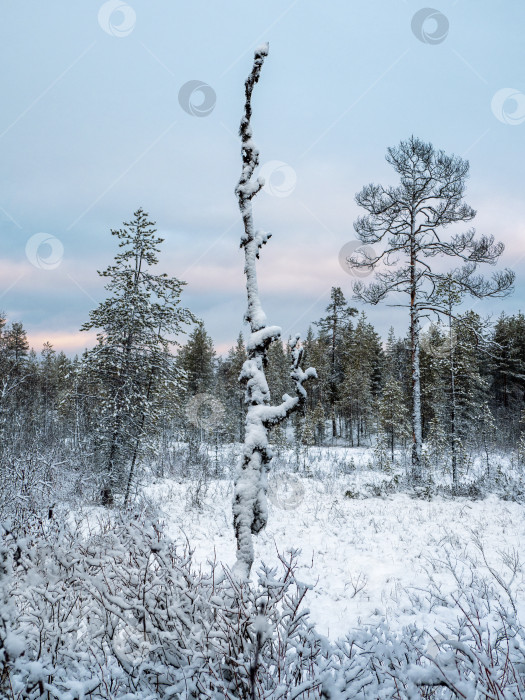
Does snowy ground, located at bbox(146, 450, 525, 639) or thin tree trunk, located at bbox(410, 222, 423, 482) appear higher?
thin tree trunk, located at bbox(410, 222, 423, 482)

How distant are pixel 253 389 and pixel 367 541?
6.77 m

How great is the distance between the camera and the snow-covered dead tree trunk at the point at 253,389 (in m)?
3.41

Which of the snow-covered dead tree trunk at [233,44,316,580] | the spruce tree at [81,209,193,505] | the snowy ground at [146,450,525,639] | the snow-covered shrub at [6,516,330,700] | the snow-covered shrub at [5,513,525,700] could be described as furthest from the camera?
the spruce tree at [81,209,193,505]

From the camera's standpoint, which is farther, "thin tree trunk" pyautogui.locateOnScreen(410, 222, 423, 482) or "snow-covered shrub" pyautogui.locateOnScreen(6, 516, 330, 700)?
"thin tree trunk" pyautogui.locateOnScreen(410, 222, 423, 482)

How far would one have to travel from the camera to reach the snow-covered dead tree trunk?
3.41 meters

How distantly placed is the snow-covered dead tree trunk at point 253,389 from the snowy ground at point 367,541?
1445 mm

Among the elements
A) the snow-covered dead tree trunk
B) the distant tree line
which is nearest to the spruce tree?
the distant tree line

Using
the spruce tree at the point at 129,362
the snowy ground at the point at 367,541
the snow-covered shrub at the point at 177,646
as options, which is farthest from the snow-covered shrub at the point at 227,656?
the spruce tree at the point at 129,362

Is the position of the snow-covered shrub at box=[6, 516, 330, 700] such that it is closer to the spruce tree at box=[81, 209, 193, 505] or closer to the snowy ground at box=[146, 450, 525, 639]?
the snowy ground at box=[146, 450, 525, 639]

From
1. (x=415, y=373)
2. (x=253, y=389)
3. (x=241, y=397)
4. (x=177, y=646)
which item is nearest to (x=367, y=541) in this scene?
(x=253, y=389)

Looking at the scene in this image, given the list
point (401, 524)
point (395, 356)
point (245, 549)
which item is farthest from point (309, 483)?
point (395, 356)

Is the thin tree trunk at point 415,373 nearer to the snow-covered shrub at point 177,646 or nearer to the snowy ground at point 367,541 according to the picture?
the snowy ground at point 367,541

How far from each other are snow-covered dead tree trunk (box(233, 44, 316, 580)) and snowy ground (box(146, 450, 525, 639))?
144 centimetres

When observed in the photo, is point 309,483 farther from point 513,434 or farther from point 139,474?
point 513,434
